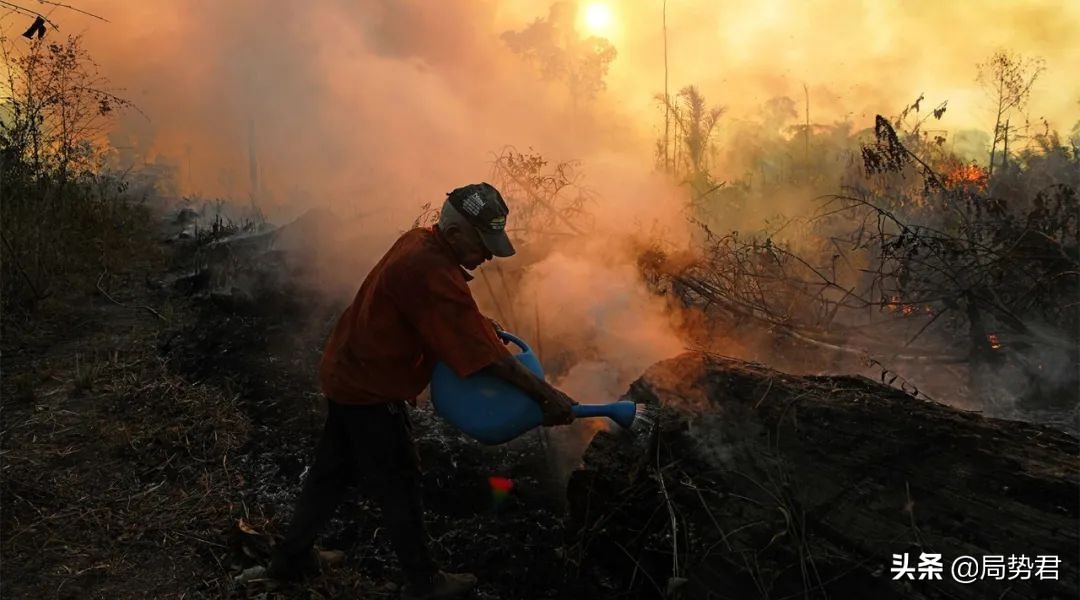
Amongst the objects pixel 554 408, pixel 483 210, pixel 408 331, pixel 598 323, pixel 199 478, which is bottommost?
pixel 199 478

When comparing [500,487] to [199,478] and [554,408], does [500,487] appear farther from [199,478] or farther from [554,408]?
[199,478]

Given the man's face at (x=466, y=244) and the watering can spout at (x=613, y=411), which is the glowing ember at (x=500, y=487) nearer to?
the watering can spout at (x=613, y=411)

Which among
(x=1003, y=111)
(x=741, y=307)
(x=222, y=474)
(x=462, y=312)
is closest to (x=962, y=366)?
(x=741, y=307)

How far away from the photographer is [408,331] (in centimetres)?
237

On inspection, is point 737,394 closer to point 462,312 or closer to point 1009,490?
point 1009,490

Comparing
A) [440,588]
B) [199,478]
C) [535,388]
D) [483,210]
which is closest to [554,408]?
[535,388]

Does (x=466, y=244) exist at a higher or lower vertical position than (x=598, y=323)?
lower

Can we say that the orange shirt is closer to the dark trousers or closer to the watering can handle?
the dark trousers

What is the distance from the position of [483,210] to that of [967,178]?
219 inches

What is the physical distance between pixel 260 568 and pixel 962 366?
4.44 meters

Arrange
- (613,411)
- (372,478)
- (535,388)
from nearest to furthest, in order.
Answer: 1. (535,388)
2. (613,411)
3. (372,478)

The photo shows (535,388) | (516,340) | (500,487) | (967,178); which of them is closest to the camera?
(535,388)

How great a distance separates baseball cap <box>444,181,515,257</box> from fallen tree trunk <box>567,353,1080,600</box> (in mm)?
1159

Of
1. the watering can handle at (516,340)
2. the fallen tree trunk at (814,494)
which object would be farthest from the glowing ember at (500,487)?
the watering can handle at (516,340)
